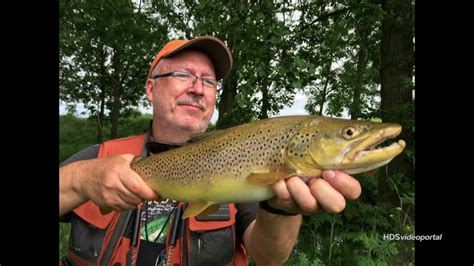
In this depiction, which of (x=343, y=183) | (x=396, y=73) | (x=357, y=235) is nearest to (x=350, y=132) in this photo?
(x=343, y=183)

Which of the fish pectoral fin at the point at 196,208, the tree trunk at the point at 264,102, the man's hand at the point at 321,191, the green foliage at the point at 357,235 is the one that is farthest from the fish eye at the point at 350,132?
the tree trunk at the point at 264,102

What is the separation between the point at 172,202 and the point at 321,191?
59.6 inches

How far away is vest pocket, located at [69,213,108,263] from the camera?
2.92 metres

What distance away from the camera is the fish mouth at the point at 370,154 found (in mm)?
1955

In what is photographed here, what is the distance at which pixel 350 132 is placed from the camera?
208cm

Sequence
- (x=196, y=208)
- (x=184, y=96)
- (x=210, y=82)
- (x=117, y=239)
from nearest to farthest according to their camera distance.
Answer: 1. (x=196, y=208)
2. (x=117, y=239)
3. (x=184, y=96)
4. (x=210, y=82)

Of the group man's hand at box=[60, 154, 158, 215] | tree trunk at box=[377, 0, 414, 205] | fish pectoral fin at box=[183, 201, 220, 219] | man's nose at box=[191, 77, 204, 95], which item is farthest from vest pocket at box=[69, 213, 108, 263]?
tree trunk at box=[377, 0, 414, 205]

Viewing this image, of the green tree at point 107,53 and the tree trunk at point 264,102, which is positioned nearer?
the tree trunk at point 264,102

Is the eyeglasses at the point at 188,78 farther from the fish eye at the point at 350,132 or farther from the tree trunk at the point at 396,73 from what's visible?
the tree trunk at the point at 396,73

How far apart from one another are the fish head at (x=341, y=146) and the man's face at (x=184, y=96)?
1.39 metres

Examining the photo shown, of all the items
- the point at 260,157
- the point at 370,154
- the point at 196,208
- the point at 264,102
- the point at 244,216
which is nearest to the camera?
the point at 370,154

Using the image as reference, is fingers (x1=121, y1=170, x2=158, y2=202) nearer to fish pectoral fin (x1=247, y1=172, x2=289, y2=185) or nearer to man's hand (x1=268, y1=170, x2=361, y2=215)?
fish pectoral fin (x1=247, y1=172, x2=289, y2=185)

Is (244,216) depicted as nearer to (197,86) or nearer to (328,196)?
(197,86)
